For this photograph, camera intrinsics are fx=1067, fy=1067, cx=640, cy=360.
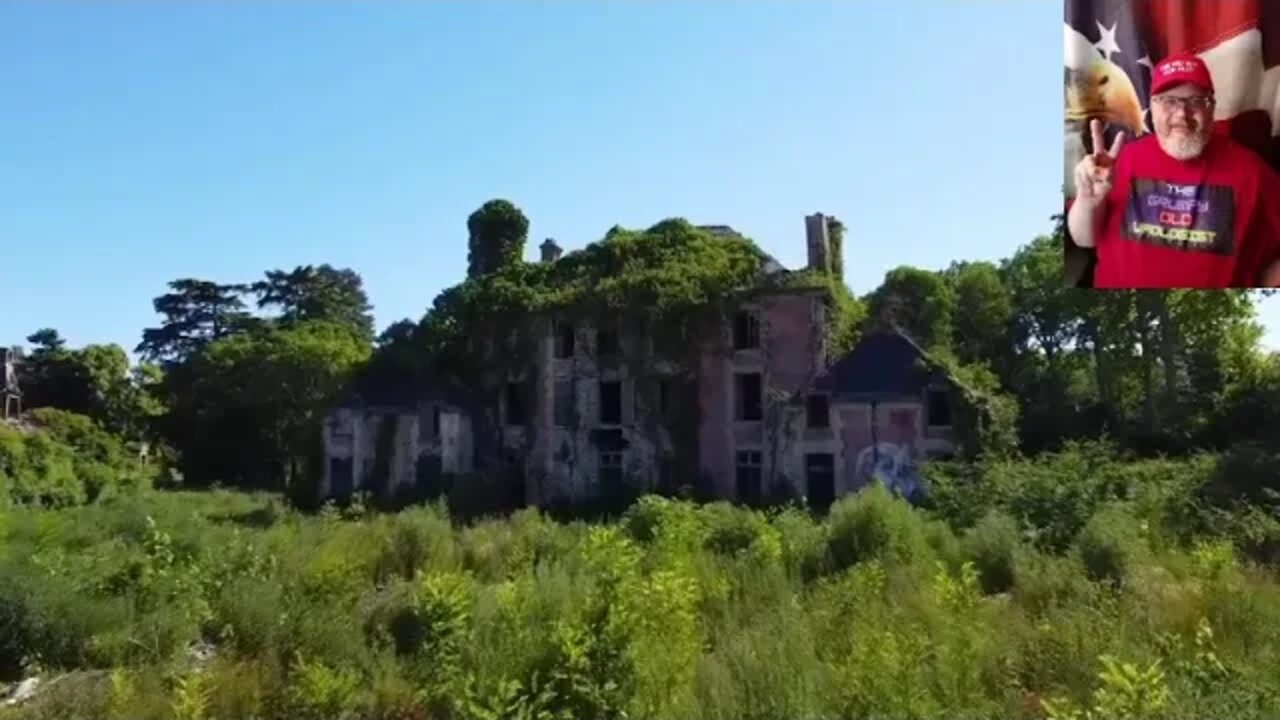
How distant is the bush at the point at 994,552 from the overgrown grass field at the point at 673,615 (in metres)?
0.04

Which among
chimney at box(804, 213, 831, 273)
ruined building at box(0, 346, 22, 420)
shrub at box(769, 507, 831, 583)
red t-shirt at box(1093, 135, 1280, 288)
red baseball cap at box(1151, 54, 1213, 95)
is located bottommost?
shrub at box(769, 507, 831, 583)

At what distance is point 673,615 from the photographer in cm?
741

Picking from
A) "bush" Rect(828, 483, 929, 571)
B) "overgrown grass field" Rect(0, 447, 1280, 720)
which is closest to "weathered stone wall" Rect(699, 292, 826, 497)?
"overgrown grass field" Rect(0, 447, 1280, 720)

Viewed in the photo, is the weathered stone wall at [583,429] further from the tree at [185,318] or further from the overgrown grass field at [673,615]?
the tree at [185,318]

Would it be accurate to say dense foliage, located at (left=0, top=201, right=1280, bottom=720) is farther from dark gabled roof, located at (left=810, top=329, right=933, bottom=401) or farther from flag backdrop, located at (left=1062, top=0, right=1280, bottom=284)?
flag backdrop, located at (left=1062, top=0, right=1280, bottom=284)

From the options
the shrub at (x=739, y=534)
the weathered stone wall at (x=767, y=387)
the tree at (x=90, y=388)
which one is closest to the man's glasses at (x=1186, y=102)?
the shrub at (x=739, y=534)

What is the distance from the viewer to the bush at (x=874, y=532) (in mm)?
13331

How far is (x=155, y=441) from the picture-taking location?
40.9m

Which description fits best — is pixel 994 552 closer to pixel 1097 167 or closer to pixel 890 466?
pixel 1097 167

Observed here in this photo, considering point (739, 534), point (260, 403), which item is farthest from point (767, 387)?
point (260, 403)

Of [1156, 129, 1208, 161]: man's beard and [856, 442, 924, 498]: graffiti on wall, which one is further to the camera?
[856, 442, 924, 498]: graffiti on wall

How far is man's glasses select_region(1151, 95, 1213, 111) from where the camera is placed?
3.75 meters

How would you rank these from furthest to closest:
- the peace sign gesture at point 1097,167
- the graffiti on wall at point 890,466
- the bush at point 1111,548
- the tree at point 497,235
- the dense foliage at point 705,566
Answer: the tree at point 497,235, the graffiti on wall at point 890,466, the bush at point 1111,548, the dense foliage at point 705,566, the peace sign gesture at point 1097,167

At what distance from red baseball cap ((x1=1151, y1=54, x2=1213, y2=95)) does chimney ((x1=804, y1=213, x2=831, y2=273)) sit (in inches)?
967
